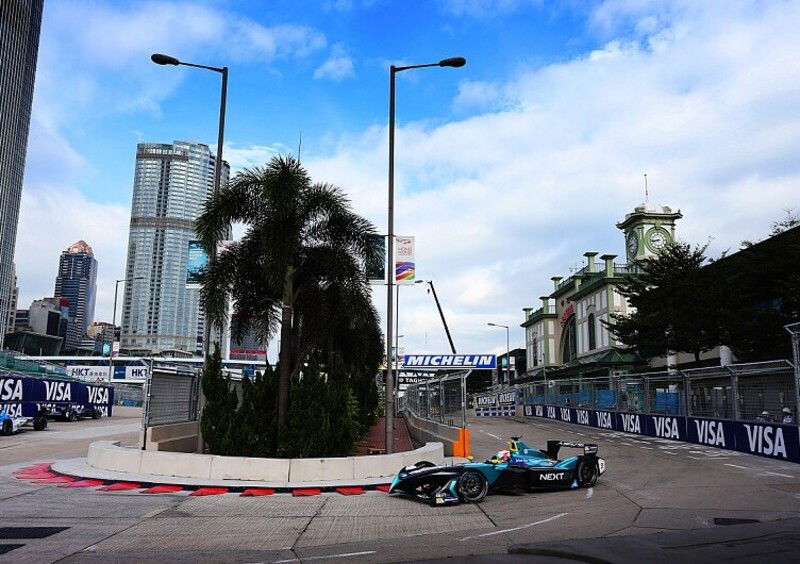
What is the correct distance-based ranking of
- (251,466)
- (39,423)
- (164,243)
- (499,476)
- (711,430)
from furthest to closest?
1. (164,243)
2. (39,423)
3. (711,430)
4. (251,466)
5. (499,476)

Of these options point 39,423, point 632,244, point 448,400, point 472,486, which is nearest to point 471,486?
point 472,486

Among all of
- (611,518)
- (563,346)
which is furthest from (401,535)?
(563,346)

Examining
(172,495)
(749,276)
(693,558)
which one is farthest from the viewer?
(749,276)

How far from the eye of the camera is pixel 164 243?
10938 centimetres

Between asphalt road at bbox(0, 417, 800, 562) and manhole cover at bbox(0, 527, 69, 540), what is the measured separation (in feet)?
0.23

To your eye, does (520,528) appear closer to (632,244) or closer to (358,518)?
(358,518)

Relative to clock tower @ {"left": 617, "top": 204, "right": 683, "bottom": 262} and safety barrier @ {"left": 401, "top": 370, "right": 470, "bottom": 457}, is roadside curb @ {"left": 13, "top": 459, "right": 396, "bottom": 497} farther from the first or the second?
clock tower @ {"left": 617, "top": 204, "right": 683, "bottom": 262}

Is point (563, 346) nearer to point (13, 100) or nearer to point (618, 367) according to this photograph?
point (618, 367)

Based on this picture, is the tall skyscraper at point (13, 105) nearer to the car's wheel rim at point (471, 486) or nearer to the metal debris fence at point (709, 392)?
the metal debris fence at point (709, 392)

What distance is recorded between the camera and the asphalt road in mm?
7512

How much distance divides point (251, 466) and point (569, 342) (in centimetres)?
7131

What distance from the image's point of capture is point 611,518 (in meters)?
9.50

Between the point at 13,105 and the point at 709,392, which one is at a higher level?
the point at 13,105

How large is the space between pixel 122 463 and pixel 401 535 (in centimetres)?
851
